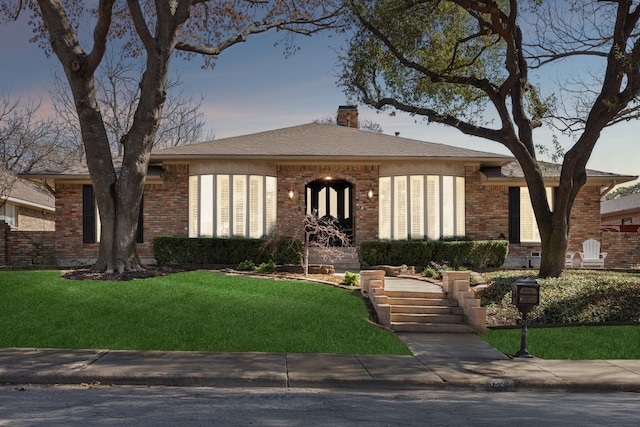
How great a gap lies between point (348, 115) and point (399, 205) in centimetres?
772

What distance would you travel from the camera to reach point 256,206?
22.8 meters

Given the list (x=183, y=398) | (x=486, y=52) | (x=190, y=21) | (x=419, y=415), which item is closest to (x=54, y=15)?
(x=190, y=21)

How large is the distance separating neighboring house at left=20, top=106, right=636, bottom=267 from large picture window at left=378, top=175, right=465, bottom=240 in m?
0.04

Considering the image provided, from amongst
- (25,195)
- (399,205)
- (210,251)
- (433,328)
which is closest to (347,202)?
(399,205)

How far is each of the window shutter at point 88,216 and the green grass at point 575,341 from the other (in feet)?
51.2

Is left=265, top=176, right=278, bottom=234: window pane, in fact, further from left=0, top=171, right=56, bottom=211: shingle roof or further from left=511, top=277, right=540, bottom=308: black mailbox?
left=0, top=171, right=56, bottom=211: shingle roof

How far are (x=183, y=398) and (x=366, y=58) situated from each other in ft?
40.5

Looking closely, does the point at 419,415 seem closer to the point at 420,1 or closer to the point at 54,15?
the point at 420,1

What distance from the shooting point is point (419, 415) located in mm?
6590

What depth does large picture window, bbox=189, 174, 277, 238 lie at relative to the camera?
22391mm

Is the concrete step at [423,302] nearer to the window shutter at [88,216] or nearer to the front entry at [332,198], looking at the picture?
the front entry at [332,198]

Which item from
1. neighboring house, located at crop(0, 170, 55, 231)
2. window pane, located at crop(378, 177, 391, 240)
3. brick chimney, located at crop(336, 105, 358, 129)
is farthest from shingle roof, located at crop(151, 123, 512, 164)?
neighboring house, located at crop(0, 170, 55, 231)

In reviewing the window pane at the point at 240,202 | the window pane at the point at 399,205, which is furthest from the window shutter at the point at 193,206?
the window pane at the point at 399,205

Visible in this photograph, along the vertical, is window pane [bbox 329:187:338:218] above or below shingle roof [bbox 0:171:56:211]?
below
